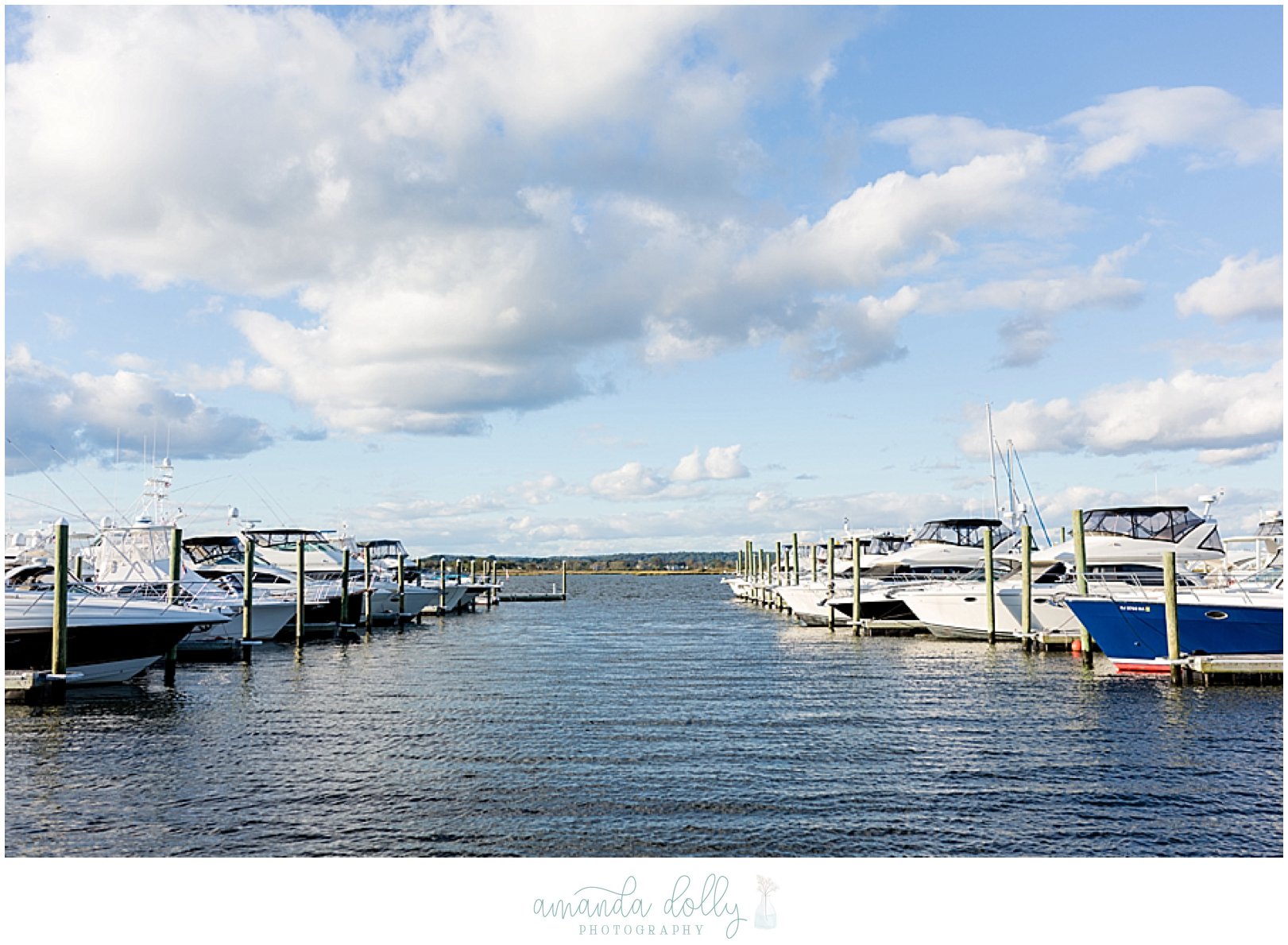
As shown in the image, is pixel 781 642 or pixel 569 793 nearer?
pixel 569 793

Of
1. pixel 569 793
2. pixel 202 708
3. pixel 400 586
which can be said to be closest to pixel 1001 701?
pixel 569 793

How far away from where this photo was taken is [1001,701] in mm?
24266

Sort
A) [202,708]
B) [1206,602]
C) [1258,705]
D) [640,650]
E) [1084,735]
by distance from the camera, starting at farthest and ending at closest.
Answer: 1. [640,650]
2. [1206,602]
3. [202,708]
4. [1258,705]
5. [1084,735]

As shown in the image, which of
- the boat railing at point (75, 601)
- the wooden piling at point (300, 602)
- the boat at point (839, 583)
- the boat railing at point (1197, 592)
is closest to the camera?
the boat railing at point (75, 601)

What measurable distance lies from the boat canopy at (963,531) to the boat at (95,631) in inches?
1349

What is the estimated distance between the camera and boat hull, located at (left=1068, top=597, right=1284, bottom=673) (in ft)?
84.1

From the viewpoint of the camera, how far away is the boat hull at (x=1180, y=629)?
84.1ft

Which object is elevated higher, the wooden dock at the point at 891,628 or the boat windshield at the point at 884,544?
the boat windshield at the point at 884,544

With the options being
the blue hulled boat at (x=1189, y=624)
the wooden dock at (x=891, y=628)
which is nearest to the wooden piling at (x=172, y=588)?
the blue hulled boat at (x=1189, y=624)

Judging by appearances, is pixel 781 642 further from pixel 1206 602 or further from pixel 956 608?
pixel 1206 602

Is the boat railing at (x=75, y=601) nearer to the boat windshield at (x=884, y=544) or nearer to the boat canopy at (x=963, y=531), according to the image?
the boat canopy at (x=963, y=531)

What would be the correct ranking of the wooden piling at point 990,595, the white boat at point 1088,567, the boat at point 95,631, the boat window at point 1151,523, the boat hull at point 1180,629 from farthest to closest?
the boat window at point 1151,523 < the white boat at point 1088,567 < the wooden piling at point 990,595 < the boat hull at point 1180,629 < the boat at point 95,631
